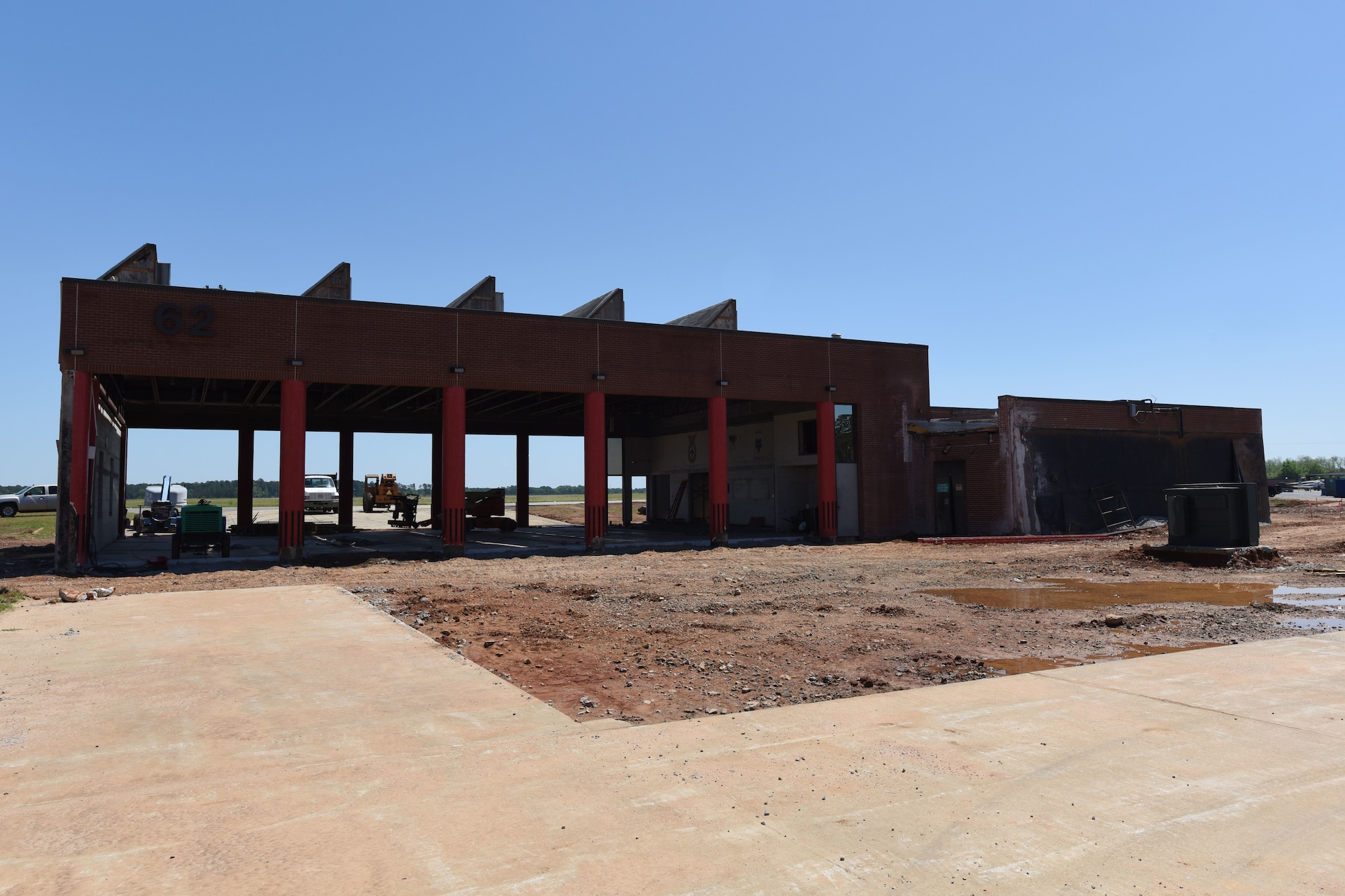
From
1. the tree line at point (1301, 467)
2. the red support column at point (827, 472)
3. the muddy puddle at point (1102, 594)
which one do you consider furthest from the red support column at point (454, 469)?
the tree line at point (1301, 467)

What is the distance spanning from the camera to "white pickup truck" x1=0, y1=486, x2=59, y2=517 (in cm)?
5262

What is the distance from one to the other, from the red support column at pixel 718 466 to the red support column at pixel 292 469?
13.1 m

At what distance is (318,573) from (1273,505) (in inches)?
2396

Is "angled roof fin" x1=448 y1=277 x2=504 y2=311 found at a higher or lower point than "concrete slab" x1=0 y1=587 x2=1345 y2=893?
higher

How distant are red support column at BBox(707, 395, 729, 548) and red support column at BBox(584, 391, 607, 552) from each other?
3.91 metres

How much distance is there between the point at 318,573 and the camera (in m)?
20.6

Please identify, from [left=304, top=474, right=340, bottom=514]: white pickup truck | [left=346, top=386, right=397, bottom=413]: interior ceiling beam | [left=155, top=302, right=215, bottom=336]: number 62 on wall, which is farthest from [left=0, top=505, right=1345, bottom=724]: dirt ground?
[left=304, top=474, right=340, bottom=514]: white pickup truck

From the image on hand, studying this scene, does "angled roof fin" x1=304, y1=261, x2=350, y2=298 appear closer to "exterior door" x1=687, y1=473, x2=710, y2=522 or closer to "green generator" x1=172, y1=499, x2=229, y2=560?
"green generator" x1=172, y1=499, x2=229, y2=560

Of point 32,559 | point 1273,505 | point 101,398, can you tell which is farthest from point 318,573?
point 1273,505

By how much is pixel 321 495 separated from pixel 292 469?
30325 mm

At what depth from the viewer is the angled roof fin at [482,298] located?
2681 cm

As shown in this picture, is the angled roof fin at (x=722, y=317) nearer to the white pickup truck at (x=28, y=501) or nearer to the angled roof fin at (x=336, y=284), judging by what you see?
the angled roof fin at (x=336, y=284)

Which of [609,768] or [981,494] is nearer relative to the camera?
[609,768]

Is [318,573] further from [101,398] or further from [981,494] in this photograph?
[981,494]
